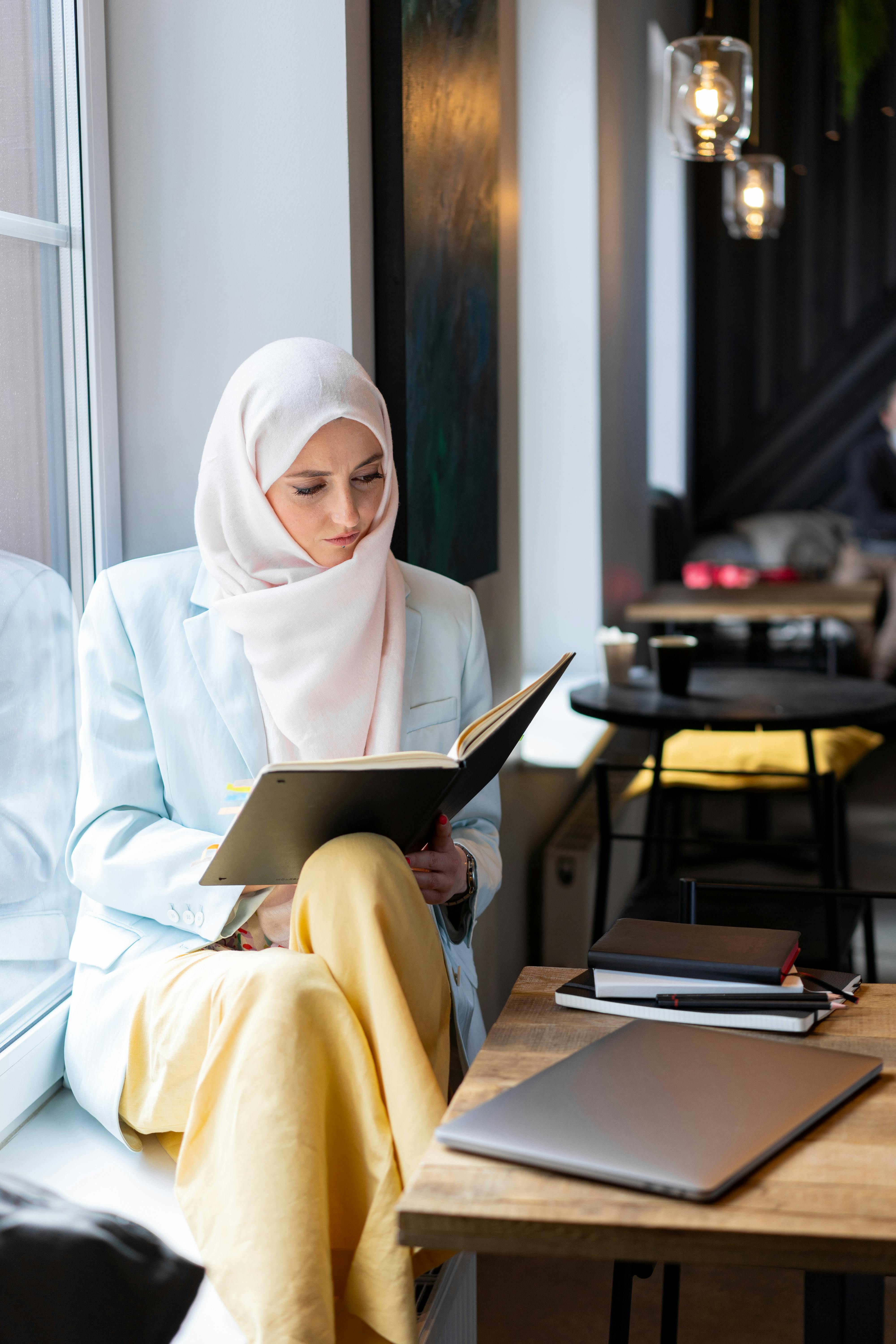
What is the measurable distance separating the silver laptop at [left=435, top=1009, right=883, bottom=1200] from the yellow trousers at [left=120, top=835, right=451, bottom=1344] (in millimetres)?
215

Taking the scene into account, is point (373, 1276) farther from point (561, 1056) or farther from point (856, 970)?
point (856, 970)

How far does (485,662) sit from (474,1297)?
80 centimetres

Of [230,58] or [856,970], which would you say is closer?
[230,58]

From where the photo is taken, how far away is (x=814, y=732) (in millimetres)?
3832

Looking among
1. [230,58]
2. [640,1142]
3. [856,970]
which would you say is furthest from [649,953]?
[856,970]

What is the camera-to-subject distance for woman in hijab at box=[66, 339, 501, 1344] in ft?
3.63

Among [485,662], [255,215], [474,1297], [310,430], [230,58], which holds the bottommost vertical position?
[474,1297]

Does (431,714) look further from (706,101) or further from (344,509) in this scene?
(706,101)

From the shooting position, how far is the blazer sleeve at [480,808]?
156cm

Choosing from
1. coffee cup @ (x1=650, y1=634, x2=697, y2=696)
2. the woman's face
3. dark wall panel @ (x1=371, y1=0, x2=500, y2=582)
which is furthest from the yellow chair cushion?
the woman's face

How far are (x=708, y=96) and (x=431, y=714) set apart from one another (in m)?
1.69

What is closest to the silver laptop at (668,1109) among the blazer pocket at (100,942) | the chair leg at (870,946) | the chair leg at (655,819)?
the blazer pocket at (100,942)

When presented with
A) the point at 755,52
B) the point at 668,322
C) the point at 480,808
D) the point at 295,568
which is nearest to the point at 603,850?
the point at 480,808

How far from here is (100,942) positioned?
144 cm
